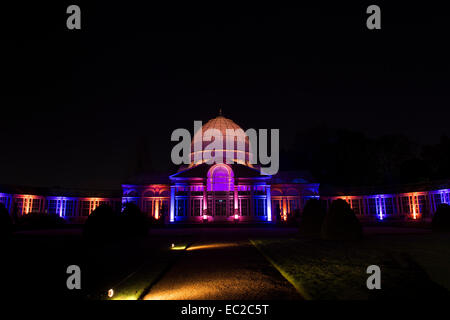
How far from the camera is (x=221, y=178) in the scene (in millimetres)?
46344

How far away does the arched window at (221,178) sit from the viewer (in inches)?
1815

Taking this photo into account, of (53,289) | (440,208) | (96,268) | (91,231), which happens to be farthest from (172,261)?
(440,208)

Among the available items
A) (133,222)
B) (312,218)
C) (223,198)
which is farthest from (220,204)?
(312,218)

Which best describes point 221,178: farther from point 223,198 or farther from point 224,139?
point 224,139

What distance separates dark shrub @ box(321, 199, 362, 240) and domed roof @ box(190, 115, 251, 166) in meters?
35.7

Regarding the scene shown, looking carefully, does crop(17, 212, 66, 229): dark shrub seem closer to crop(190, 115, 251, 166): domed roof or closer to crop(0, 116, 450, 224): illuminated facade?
crop(0, 116, 450, 224): illuminated facade

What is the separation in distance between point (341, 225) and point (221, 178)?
29.3 meters

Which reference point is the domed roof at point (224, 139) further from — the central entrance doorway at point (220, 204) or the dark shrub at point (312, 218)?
the dark shrub at point (312, 218)

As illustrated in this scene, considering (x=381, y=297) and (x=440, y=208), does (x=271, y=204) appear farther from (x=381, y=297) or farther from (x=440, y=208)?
(x=381, y=297)

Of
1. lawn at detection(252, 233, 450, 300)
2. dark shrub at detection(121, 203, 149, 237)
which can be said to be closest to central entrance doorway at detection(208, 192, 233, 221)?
dark shrub at detection(121, 203, 149, 237)

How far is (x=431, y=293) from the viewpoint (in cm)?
637

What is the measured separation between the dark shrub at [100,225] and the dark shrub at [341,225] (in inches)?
533

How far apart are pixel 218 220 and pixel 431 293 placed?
1527 inches

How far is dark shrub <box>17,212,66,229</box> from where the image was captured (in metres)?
34.8
